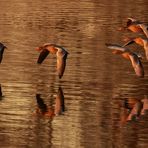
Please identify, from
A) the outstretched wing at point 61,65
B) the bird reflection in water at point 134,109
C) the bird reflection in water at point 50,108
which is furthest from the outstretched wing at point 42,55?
the bird reflection in water at point 134,109

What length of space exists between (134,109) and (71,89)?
99.2 inches

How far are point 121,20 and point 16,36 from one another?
960 centimetres

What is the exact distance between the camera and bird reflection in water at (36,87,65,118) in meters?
19.5

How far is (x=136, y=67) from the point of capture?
23.2m

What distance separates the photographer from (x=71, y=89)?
22109mm

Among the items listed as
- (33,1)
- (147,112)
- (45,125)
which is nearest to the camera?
(45,125)

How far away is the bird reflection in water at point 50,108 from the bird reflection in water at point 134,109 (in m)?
1.32

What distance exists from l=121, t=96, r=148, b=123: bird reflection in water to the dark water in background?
148 mm

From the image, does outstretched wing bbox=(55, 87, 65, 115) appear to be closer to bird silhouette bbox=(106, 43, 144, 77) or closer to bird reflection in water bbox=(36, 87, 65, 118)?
bird reflection in water bbox=(36, 87, 65, 118)

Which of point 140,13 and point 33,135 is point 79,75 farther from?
point 140,13

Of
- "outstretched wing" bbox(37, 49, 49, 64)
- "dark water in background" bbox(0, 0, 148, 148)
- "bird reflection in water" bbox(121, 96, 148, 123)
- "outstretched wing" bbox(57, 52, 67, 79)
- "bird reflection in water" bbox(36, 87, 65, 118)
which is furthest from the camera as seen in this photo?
"outstretched wing" bbox(37, 49, 49, 64)

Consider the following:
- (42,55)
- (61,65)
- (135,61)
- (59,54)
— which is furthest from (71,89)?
(42,55)

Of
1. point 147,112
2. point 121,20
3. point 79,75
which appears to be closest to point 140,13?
point 121,20

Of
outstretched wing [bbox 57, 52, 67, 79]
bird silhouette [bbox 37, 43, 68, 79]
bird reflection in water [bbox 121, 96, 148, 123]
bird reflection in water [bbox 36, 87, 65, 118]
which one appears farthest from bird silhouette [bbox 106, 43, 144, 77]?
bird reflection in water [bbox 36, 87, 65, 118]
